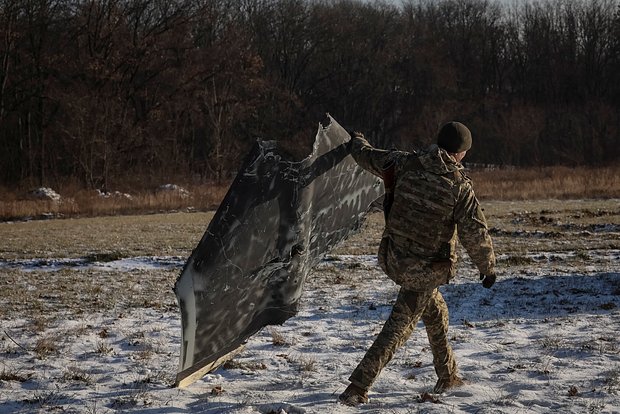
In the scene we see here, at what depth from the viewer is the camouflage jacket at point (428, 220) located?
15.4 ft

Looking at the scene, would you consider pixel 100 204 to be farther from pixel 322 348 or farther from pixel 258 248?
pixel 258 248

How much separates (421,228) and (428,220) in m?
0.07

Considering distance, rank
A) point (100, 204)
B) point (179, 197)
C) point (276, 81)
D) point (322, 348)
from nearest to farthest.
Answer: point (322, 348) → point (100, 204) → point (179, 197) → point (276, 81)

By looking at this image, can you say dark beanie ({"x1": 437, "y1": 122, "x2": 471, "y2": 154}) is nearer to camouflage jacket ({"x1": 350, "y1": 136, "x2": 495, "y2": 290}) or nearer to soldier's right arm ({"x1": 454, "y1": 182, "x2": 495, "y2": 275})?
camouflage jacket ({"x1": 350, "y1": 136, "x2": 495, "y2": 290})

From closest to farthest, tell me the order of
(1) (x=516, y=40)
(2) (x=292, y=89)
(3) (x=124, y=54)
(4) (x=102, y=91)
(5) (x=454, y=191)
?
1. (5) (x=454, y=191)
2. (4) (x=102, y=91)
3. (3) (x=124, y=54)
4. (2) (x=292, y=89)
5. (1) (x=516, y=40)

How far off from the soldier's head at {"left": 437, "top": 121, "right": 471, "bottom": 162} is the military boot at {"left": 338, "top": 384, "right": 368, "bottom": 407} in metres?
1.67

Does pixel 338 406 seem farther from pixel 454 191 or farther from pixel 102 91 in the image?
pixel 102 91

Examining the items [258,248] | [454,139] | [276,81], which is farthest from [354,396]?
[276,81]

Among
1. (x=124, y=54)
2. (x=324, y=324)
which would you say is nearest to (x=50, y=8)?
(x=124, y=54)

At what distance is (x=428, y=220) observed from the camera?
4.74 metres

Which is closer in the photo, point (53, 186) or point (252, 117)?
point (53, 186)

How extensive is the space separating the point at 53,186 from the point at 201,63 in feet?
56.7

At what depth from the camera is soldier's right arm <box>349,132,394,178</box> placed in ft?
16.1

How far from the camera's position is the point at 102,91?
45.3m
